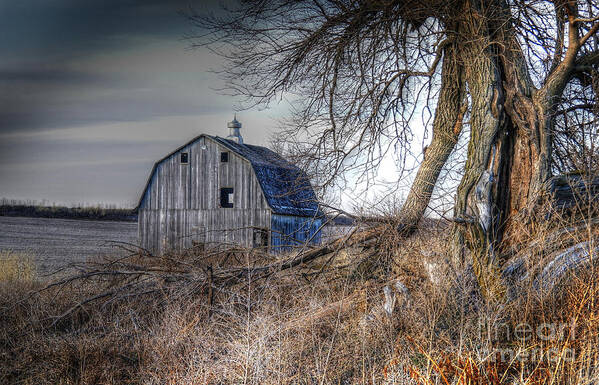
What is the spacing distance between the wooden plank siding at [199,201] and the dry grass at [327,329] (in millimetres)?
12694

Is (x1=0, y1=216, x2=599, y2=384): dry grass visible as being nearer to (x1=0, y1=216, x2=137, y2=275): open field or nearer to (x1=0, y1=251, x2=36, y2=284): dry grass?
(x1=0, y1=251, x2=36, y2=284): dry grass

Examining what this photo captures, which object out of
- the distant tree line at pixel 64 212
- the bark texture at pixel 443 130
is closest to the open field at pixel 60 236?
the distant tree line at pixel 64 212

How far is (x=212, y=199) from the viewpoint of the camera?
22438 millimetres

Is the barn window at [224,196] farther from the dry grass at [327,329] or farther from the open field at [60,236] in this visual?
the dry grass at [327,329]

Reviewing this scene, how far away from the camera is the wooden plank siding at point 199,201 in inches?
852

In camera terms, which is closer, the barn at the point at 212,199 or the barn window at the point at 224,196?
the barn at the point at 212,199

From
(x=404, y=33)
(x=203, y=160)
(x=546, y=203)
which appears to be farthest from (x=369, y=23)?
(x=203, y=160)

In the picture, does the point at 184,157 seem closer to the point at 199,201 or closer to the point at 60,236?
the point at 199,201

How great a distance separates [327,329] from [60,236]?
114ft

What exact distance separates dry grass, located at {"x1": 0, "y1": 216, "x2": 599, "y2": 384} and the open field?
617 inches

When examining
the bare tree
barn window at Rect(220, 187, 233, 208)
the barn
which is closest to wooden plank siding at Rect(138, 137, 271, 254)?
the barn

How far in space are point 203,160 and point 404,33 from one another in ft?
49.3

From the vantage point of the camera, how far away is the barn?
70.7 feet

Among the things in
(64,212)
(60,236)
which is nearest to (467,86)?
(60,236)
